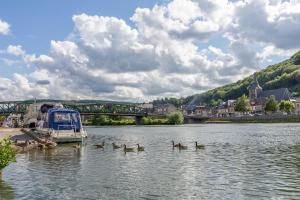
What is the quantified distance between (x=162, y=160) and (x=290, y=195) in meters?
24.6

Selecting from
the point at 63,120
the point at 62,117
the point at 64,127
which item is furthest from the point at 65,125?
the point at 62,117

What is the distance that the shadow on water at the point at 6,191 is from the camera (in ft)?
101

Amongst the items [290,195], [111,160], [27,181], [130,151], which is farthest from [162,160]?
[290,195]

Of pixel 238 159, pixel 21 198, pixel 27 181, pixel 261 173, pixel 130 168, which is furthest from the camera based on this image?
pixel 238 159

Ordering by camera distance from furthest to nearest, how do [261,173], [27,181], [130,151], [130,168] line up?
[130,151], [130,168], [261,173], [27,181]

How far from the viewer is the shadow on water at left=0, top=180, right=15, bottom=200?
30.9 m

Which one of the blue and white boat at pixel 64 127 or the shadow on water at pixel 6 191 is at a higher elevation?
the blue and white boat at pixel 64 127

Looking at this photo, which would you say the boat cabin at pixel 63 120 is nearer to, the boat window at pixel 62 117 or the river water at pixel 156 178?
the boat window at pixel 62 117

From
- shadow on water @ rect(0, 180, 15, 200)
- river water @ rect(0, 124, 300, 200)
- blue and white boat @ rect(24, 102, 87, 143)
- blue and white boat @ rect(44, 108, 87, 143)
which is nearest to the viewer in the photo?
shadow on water @ rect(0, 180, 15, 200)

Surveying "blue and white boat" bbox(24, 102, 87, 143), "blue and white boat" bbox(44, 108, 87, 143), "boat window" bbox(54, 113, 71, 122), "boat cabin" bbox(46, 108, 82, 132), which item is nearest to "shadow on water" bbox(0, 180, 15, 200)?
"blue and white boat" bbox(24, 102, 87, 143)

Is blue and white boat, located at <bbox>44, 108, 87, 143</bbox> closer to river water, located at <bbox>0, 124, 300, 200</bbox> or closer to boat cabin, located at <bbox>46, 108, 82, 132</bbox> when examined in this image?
boat cabin, located at <bbox>46, 108, 82, 132</bbox>

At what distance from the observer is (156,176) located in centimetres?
3975

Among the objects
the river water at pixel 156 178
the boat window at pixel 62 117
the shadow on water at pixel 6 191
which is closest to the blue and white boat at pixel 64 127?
the boat window at pixel 62 117

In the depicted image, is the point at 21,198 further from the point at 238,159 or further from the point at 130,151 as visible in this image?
the point at 130,151
